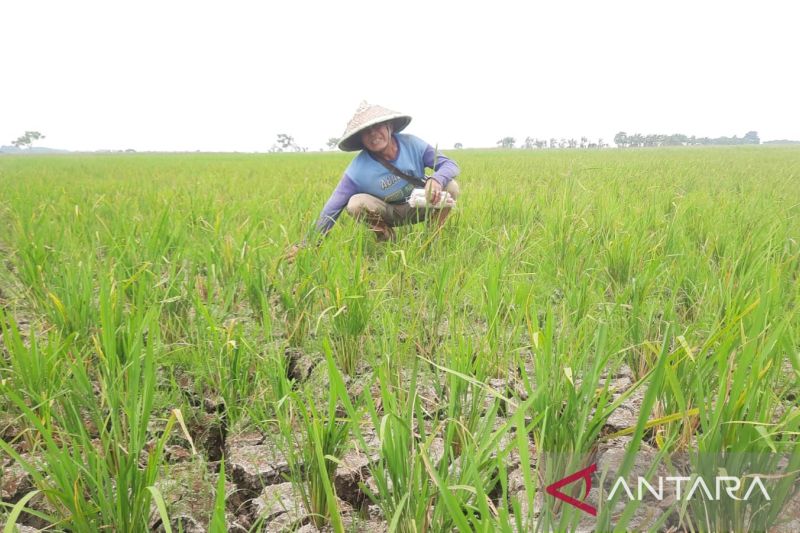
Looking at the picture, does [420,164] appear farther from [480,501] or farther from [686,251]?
[480,501]

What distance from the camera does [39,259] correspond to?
1.66 meters

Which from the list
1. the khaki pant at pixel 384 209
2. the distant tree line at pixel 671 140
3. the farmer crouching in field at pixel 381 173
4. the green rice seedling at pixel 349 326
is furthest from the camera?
the distant tree line at pixel 671 140

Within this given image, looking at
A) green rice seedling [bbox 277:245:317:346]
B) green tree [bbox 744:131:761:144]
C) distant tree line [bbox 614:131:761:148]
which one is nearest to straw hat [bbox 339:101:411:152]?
green rice seedling [bbox 277:245:317:346]

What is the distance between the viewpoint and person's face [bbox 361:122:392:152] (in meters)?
2.46

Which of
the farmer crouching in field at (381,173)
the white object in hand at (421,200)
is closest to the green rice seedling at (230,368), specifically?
the white object in hand at (421,200)

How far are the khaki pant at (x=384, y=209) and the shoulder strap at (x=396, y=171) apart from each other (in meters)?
0.16

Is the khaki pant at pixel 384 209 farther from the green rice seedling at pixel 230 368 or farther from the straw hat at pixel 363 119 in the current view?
the green rice seedling at pixel 230 368

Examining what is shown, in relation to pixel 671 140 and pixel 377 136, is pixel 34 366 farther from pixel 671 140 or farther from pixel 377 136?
pixel 671 140

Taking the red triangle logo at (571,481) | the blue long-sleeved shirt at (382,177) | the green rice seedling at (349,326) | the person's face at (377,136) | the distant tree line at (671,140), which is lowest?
the red triangle logo at (571,481)

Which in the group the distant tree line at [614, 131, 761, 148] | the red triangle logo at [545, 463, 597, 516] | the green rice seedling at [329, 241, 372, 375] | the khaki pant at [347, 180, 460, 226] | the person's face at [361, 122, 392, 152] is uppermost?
the distant tree line at [614, 131, 761, 148]

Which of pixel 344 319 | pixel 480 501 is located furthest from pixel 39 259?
pixel 480 501

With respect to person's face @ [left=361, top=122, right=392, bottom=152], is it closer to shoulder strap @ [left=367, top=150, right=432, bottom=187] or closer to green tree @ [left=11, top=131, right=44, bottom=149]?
shoulder strap @ [left=367, top=150, right=432, bottom=187]

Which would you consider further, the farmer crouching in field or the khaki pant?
the khaki pant

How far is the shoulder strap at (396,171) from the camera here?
254 centimetres
